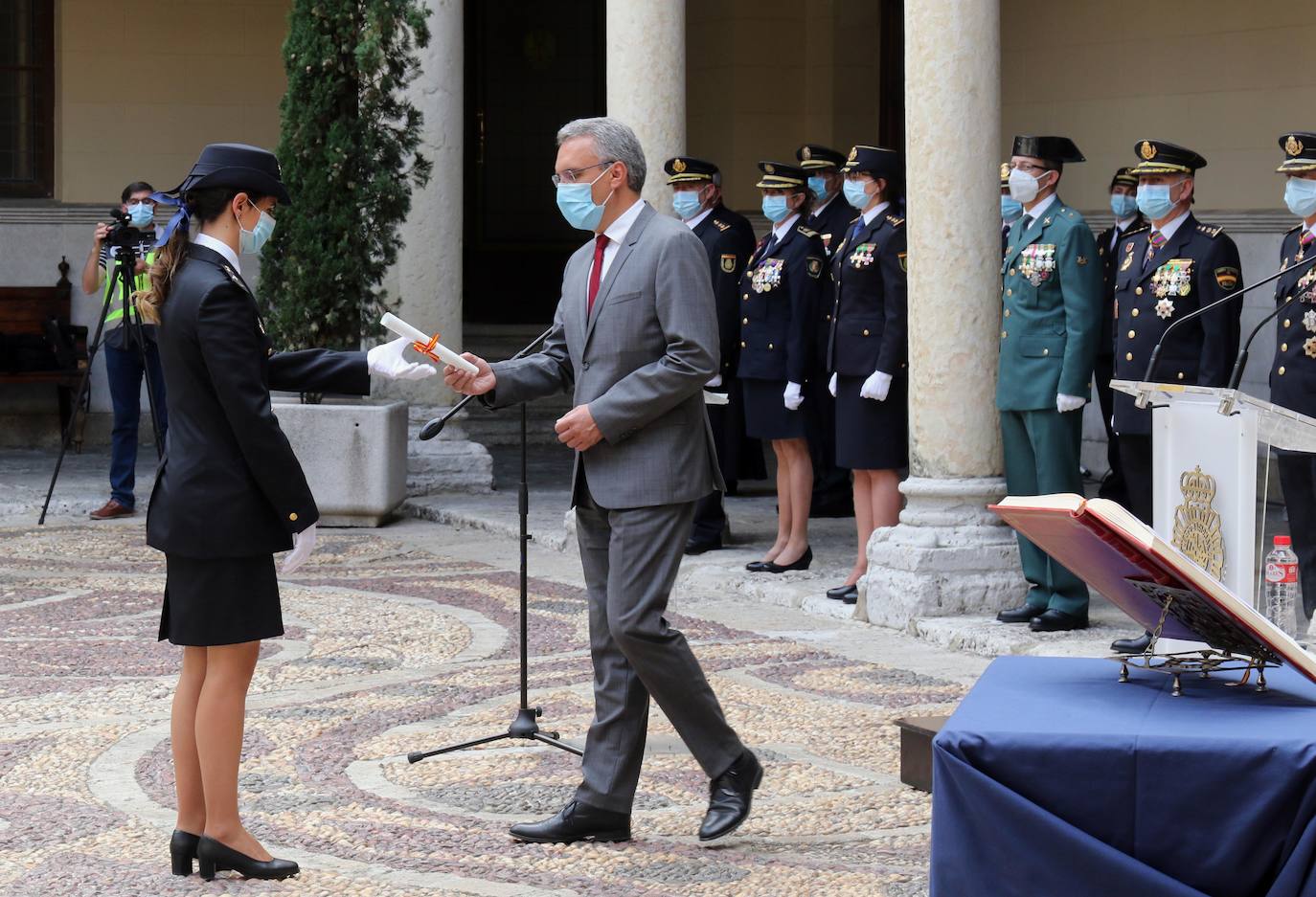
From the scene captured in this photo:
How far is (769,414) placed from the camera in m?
A: 8.34

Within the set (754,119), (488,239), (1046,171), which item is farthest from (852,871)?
(488,239)

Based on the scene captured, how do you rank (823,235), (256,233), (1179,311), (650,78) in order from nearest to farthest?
(256,233)
(1179,311)
(823,235)
(650,78)

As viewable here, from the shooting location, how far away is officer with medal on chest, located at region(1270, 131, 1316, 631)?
6371 mm

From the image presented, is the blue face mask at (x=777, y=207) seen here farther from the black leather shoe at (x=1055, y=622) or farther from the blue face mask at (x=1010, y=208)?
the black leather shoe at (x=1055, y=622)

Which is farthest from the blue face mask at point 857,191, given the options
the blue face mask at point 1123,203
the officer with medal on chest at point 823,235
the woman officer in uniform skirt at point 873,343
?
the blue face mask at point 1123,203

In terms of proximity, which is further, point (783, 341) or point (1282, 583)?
point (783, 341)

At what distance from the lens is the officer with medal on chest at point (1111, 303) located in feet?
29.5

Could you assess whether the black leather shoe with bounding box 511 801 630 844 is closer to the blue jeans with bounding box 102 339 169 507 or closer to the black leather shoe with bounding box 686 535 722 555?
the black leather shoe with bounding box 686 535 722 555

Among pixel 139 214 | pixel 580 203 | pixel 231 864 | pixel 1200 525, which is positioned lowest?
pixel 231 864

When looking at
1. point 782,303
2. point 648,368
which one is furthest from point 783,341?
point 648,368

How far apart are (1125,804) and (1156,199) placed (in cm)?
414

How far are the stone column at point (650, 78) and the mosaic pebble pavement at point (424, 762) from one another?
2.31 metres

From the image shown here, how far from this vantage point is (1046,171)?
22.7ft

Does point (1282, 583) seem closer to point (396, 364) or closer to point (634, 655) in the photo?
point (634, 655)
